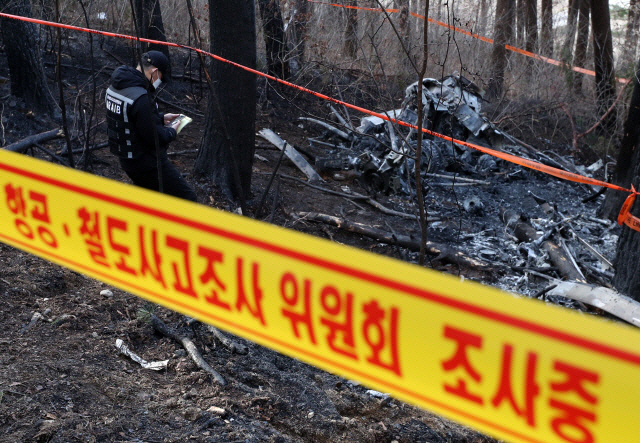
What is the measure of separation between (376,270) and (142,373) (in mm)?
2133

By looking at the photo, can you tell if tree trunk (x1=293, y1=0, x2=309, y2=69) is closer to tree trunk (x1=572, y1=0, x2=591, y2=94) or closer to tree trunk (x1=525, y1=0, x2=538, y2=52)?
tree trunk (x1=525, y1=0, x2=538, y2=52)

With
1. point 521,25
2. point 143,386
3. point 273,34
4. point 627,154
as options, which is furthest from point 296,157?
point 521,25

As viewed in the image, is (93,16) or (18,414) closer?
(18,414)

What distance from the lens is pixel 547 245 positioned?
574cm

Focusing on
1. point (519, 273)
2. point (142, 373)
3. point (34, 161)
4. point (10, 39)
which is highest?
point (10, 39)

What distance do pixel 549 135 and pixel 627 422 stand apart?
12018 millimetres

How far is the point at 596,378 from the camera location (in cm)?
108

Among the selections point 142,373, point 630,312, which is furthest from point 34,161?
point 630,312

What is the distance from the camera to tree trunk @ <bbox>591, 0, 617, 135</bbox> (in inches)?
473

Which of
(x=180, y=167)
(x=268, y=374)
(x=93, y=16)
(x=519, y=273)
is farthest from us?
(x=93, y=16)

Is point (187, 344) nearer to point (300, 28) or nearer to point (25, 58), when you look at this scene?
point (25, 58)

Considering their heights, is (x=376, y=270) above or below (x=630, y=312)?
above

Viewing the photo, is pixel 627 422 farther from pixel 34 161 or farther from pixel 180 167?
pixel 180 167

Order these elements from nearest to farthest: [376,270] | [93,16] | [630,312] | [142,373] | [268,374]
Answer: [376,270]
[142,373]
[268,374]
[630,312]
[93,16]
